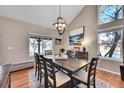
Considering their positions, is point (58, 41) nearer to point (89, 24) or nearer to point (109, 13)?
point (89, 24)

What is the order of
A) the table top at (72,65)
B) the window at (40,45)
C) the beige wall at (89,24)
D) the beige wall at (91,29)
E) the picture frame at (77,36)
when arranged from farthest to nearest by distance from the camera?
1. the picture frame at (77,36)
2. the window at (40,45)
3. the beige wall at (89,24)
4. the beige wall at (91,29)
5. the table top at (72,65)

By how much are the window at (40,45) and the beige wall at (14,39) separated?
319 mm

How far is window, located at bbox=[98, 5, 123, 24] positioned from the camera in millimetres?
4223

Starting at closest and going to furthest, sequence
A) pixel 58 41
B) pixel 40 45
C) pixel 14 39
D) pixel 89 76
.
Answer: pixel 89 76 < pixel 14 39 < pixel 40 45 < pixel 58 41

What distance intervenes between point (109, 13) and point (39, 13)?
3.07 meters

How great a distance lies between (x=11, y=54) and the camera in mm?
4578

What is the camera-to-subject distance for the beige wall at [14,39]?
431 cm

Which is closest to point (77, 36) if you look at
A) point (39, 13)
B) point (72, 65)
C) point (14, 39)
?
point (39, 13)

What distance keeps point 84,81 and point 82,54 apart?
10.0 ft

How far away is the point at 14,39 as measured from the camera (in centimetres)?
466

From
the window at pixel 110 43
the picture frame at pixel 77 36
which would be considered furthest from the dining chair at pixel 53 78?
the picture frame at pixel 77 36

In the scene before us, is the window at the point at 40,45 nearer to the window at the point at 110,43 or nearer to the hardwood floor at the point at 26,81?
the hardwood floor at the point at 26,81

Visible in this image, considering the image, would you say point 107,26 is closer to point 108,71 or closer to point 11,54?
point 108,71

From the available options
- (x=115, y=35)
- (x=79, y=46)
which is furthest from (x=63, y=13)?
(x=115, y=35)
